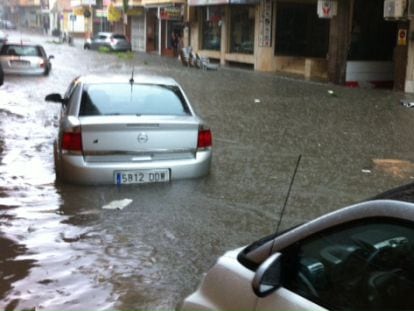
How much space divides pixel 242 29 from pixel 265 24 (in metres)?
3.23

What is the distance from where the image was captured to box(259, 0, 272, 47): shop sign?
31234 millimetres

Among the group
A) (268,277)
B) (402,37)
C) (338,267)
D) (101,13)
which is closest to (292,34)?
(402,37)

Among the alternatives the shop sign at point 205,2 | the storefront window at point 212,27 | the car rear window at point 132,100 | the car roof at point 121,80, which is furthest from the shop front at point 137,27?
the car rear window at point 132,100

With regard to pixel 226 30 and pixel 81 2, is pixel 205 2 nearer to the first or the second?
pixel 226 30

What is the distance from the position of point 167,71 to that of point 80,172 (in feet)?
75.6

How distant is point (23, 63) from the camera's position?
953 inches

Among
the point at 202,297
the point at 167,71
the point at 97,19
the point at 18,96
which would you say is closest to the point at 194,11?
the point at 167,71

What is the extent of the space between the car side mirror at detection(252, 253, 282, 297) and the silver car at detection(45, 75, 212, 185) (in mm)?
4762

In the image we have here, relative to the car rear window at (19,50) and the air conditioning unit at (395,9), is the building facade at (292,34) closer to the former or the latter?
the air conditioning unit at (395,9)

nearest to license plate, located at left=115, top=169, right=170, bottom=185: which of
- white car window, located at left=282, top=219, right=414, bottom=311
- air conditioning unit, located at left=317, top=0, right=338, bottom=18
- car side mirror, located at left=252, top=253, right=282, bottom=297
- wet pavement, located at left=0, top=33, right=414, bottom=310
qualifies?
wet pavement, located at left=0, top=33, right=414, bottom=310

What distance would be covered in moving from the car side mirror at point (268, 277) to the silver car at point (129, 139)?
4762 mm

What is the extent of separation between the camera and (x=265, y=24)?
31.5m

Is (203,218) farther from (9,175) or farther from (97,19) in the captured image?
(97,19)

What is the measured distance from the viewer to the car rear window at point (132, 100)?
7.47 metres
